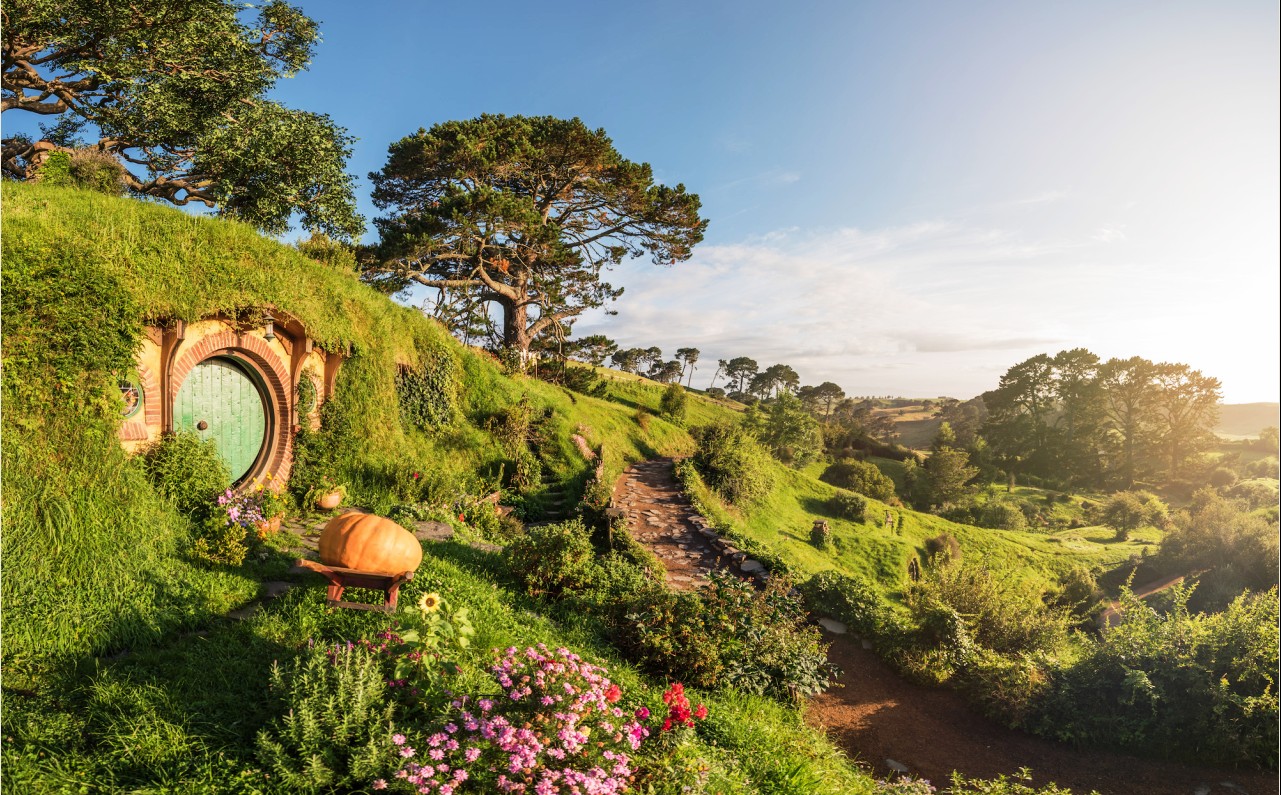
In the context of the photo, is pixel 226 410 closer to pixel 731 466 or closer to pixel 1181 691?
pixel 731 466

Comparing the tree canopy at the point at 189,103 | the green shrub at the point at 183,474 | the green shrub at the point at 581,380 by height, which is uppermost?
the tree canopy at the point at 189,103

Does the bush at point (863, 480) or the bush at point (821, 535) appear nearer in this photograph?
the bush at point (821, 535)

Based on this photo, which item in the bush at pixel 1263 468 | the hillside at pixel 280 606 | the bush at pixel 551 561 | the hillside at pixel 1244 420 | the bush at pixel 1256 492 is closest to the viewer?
the hillside at pixel 280 606

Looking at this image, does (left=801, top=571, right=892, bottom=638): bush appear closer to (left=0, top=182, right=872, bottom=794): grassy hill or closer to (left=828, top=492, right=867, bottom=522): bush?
(left=0, top=182, right=872, bottom=794): grassy hill

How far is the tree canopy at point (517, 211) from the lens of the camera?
19.7 meters

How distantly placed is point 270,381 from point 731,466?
13852 mm

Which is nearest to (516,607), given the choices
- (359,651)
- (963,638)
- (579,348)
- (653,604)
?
(653,604)

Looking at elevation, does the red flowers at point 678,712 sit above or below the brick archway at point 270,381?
below

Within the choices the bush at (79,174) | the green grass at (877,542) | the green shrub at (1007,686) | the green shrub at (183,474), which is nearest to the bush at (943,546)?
the green grass at (877,542)

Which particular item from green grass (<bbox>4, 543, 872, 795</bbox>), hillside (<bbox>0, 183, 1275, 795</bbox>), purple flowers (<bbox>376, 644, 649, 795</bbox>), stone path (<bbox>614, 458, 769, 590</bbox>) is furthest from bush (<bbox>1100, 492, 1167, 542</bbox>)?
purple flowers (<bbox>376, 644, 649, 795</bbox>)

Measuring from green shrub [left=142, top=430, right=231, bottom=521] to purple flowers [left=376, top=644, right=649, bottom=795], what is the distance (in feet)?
20.5

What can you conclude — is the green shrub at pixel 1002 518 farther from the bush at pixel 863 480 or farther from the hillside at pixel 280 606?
the hillside at pixel 280 606

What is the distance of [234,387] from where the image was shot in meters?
9.34

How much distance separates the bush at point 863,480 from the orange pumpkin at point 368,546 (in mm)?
27127
